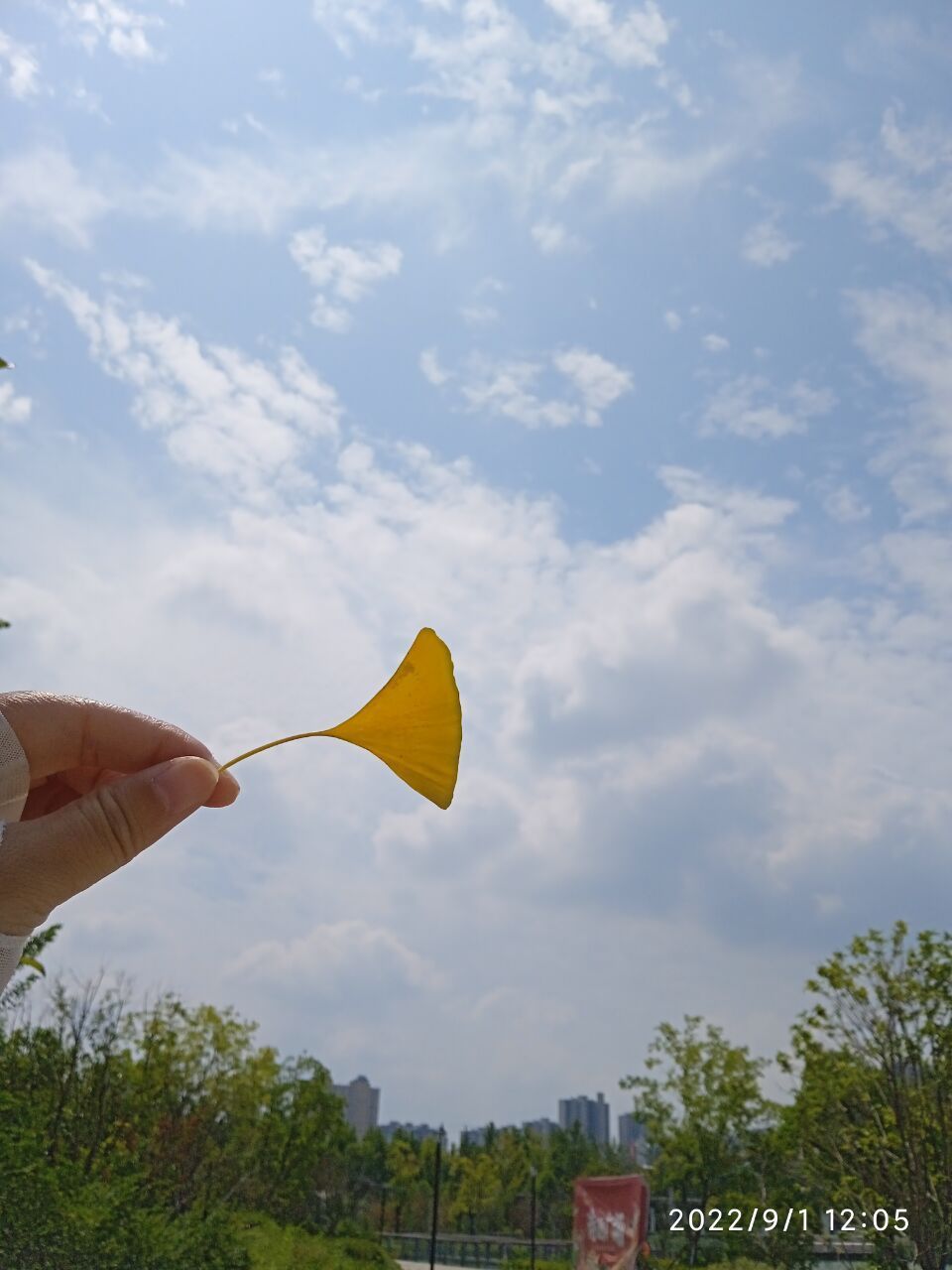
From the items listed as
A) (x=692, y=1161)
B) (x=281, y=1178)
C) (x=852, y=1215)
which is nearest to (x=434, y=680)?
(x=852, y=1215)

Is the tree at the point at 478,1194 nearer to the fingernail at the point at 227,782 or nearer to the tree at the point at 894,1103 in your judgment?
the tree at the point at 894,1103

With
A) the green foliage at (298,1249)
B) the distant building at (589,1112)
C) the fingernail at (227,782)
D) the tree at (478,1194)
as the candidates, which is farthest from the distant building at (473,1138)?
the distant building at (589,1112)

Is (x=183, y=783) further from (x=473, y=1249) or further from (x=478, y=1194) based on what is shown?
(x=478, y=1194)

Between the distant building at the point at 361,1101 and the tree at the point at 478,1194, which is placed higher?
the distant building at the point at 361,1101

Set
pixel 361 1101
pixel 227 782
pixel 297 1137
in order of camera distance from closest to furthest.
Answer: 1. pixel 227 782
2. pixel 297 1137
3. pixel 361 1101

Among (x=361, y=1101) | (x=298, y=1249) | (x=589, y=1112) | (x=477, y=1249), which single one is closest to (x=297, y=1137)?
(x=298, y=1249)

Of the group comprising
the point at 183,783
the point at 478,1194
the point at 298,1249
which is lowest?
the point at 298,1249

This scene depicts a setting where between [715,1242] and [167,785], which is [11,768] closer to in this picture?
[167,785]
